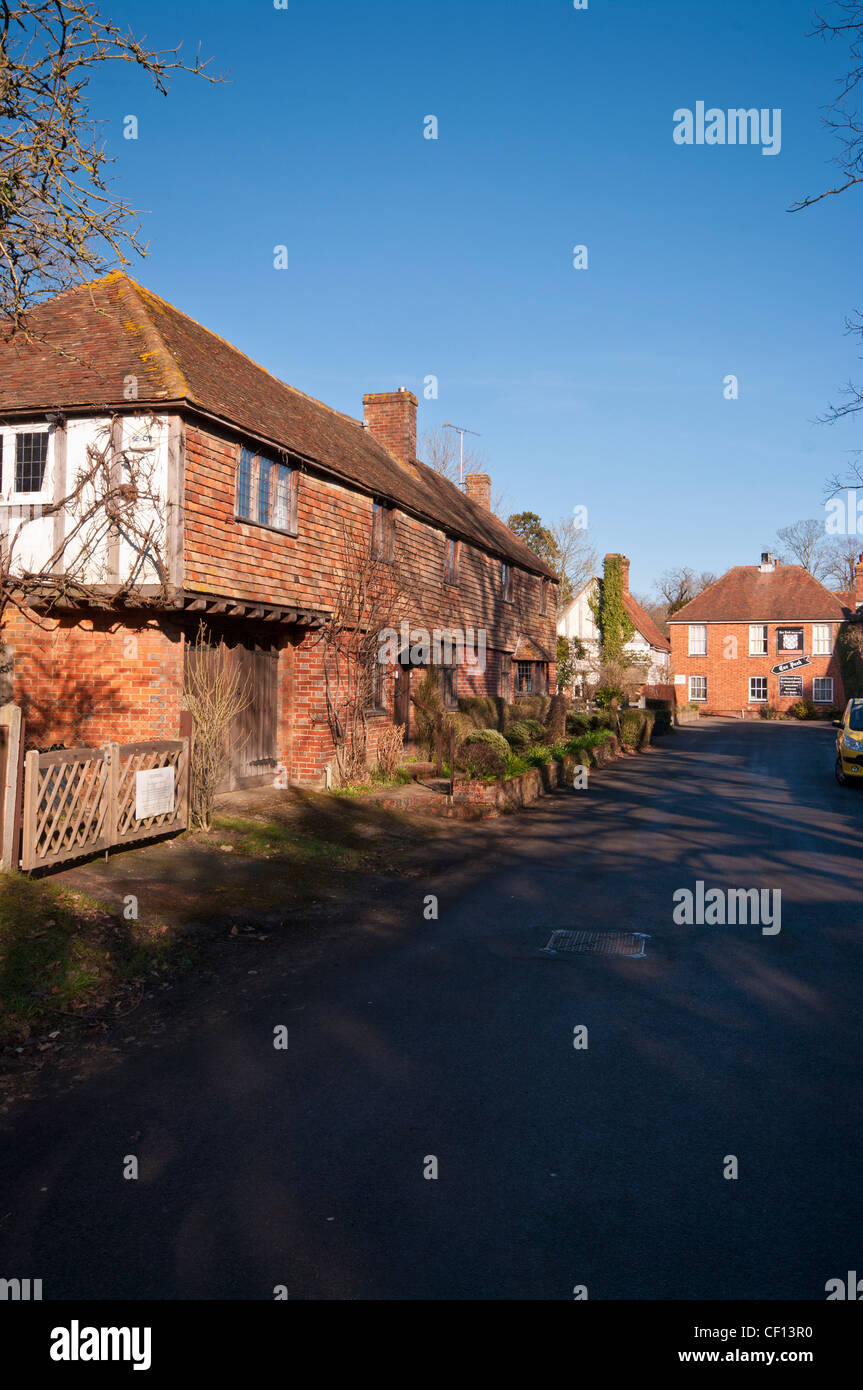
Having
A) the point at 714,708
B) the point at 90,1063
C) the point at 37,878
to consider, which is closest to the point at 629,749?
the point at 37,878

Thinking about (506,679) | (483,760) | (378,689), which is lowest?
(483,760)

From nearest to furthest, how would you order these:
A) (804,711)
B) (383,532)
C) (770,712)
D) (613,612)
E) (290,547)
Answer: (290,547) → (383,532) → (613,612) → (804,711) → (770,712)

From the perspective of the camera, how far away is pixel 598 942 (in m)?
8.22

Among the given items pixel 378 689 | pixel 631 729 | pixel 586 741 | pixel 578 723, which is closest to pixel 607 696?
pixel 631 729

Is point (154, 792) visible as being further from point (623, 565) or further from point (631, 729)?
point (623, 565)

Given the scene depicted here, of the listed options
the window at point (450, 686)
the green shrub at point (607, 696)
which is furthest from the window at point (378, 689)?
the green shrub at point (607, 696)

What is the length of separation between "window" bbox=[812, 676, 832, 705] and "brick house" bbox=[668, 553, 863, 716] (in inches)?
1.6

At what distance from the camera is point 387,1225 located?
3850mm

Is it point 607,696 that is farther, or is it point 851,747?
point 607,696

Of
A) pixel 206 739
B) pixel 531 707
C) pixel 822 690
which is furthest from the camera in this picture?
pixel 822 690

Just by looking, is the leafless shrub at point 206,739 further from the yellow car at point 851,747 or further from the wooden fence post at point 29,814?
the yellow car at point 851,747

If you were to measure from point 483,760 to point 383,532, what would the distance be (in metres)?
5.81

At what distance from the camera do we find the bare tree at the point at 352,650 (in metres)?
17.1
